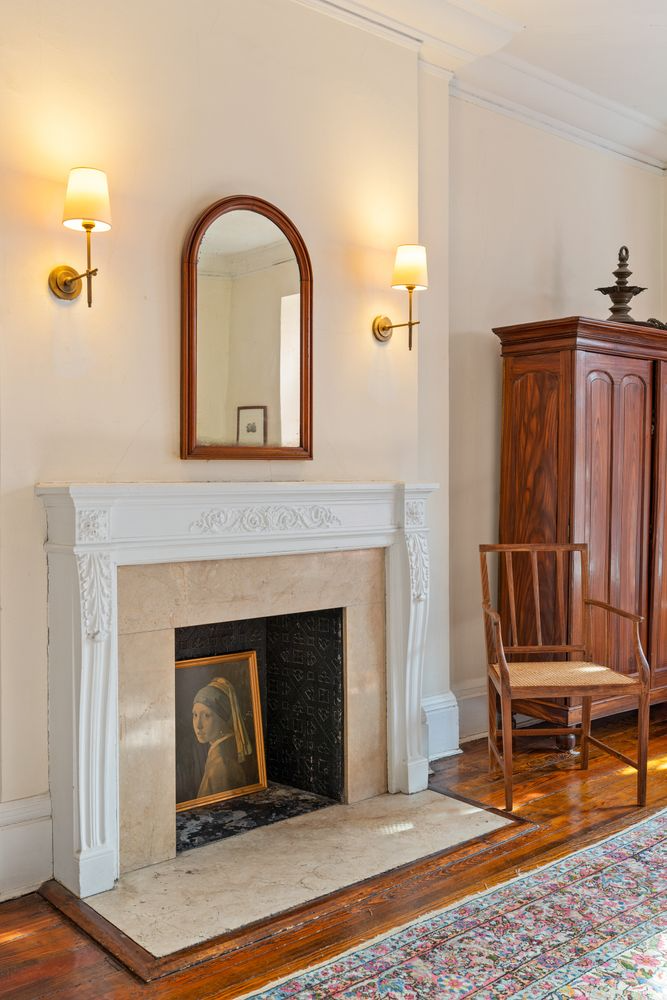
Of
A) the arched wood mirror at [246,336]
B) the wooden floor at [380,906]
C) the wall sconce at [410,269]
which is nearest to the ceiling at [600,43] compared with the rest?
the wall sconce at [410,269]

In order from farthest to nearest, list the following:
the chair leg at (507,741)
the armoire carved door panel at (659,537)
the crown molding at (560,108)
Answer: the armoire carved door panel at (659,537) < the crown molding at (560,108) < the chair leg at (507,741)

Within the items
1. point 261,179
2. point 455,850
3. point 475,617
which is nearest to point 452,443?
point 475,617

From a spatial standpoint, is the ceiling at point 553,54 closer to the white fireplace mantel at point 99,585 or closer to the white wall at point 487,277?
the white wall at point 487,277

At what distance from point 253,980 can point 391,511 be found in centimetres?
176

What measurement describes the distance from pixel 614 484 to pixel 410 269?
1452 mm

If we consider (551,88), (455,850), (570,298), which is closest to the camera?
(455,850)

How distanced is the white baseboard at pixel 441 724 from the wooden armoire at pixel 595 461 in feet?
1.00

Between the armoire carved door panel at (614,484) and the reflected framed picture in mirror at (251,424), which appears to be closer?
the reflected framed picture in mirror at (251,424)

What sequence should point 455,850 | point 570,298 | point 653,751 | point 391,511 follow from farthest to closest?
point 570,298
point 653,751
point 391,511
point 455,850

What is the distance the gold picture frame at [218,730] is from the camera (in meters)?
3.34

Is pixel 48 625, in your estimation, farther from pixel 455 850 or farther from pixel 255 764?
pixel 455 850

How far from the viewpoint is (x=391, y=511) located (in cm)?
352

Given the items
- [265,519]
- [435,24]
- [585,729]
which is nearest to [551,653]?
[585,729]

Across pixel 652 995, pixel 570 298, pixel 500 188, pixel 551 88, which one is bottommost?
pixel 652 995
